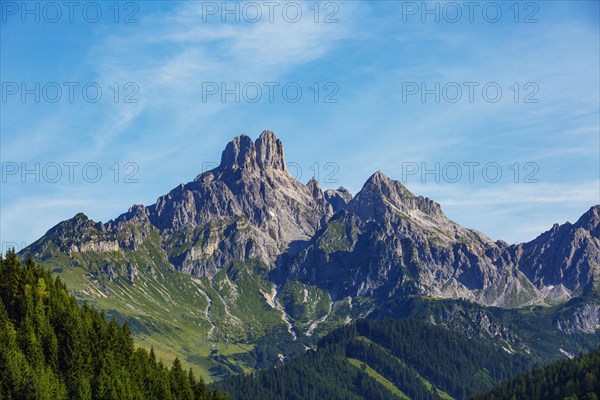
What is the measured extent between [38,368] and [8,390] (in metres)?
8.11

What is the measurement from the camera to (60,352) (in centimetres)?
16175

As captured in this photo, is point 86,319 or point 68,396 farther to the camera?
point 86,319

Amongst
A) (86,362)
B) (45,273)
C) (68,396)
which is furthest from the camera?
(45,273)

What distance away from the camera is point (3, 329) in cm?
15375

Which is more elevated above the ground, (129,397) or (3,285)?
(3,285)

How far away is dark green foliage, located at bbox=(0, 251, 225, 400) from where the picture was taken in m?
145

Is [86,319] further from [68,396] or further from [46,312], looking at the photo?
[68,396]

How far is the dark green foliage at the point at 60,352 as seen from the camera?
477 feet

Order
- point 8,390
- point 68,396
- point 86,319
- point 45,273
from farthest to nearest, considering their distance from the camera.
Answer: point 45,273 < point 86,319 < point 68,396 < point 8,390

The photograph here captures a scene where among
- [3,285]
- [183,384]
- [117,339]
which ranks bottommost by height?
[183,384]

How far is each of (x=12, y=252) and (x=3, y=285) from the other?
10.1 meters

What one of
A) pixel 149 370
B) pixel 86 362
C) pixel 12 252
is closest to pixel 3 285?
pixel 12 252

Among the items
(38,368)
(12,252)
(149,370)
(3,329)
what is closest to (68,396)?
(38,368)

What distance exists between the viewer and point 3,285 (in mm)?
167875
